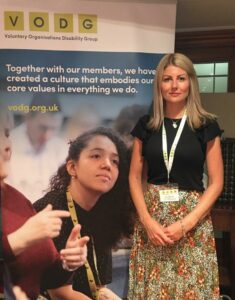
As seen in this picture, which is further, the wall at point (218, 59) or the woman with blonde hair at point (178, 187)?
the wall at point (218, 59)

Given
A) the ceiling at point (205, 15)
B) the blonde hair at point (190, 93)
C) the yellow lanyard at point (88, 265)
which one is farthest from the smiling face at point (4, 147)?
the ceiling at point (205, 15)

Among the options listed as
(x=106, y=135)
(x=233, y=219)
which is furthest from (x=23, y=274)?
(x=233, y=219)

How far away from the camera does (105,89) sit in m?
1.98

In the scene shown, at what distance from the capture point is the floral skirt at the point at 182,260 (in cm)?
173

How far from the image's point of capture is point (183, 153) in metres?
A: 1.69

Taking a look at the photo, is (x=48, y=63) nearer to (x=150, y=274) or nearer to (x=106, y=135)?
(x=106, y=135)

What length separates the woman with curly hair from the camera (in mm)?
2004

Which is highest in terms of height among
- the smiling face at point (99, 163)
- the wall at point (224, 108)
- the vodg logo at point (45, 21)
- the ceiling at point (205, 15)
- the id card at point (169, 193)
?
the ceiling at point (205, 15)

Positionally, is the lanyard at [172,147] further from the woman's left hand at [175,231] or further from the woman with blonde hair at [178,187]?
the woman's left hand at [175,231]

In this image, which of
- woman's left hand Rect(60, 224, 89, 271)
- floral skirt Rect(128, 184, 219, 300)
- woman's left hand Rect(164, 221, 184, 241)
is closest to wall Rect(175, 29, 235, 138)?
floral skirt Rect(128, 184, 219, 300)

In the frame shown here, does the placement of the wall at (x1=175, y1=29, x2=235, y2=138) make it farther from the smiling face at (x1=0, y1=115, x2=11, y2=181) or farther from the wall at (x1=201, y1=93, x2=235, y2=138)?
the smiling face at (x1=0, y1=115, x2=11, y2=181)

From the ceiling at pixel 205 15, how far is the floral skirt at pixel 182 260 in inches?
39.4

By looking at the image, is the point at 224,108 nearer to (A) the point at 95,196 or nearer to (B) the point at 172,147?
(B) the point at 172,147

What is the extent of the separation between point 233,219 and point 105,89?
111 cm
